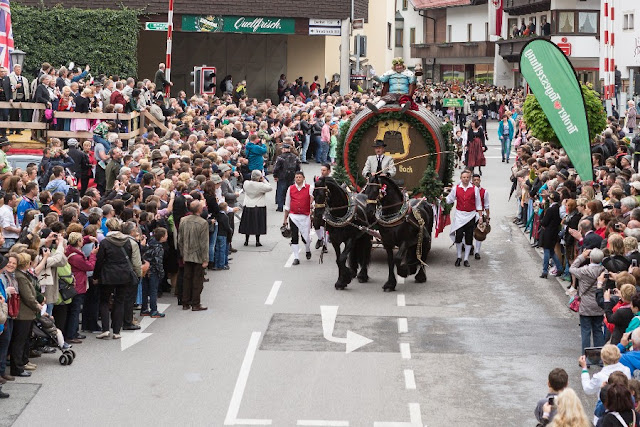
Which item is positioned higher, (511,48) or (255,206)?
(511,48)

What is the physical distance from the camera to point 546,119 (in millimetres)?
29812

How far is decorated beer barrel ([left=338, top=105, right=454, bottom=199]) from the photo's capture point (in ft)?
67.9

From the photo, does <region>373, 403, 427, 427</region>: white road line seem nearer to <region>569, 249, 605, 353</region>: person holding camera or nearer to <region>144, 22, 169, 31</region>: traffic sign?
<region>569, 249, 605, 353</region>: person holding camera

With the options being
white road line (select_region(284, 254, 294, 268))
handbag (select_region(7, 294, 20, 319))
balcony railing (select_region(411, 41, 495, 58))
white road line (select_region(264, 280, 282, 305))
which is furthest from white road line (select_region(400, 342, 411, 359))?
balcony railing (select_region(411, 41, 495, 58))

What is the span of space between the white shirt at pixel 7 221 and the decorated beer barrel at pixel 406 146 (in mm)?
6956

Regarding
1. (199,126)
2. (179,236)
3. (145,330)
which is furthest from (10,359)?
(199,126)

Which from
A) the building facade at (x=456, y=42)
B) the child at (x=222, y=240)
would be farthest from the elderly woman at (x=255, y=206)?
the building facade at (x=456, y=42)

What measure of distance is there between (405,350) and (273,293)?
411cm

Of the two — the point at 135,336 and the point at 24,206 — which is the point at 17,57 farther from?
the point at 135,336

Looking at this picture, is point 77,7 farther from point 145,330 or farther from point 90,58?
point 145,330

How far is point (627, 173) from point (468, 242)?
3.05 metres

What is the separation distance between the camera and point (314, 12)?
47.5m

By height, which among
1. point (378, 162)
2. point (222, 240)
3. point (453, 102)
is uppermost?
point (453, 102)

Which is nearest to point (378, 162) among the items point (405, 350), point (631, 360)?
point (405, 350)
